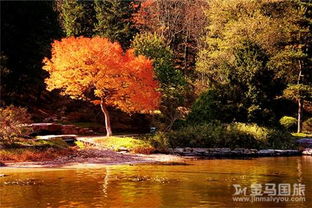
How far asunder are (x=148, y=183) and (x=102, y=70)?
55.3 ft

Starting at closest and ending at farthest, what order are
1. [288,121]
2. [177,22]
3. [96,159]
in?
1. [96,159]
2. [288,121]
3. [177,22]

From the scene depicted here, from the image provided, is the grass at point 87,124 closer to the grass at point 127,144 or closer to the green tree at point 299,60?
the grass at point 127,144

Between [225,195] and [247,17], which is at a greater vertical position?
[247,17]

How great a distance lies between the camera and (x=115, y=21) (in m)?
59.3

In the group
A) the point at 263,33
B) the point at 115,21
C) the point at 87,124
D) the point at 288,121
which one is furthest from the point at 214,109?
the point at 115,21

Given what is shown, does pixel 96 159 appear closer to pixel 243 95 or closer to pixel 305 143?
pixel 243 95

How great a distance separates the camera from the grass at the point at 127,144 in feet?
112

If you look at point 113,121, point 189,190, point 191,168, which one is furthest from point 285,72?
point 189,190

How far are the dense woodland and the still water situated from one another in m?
10.7

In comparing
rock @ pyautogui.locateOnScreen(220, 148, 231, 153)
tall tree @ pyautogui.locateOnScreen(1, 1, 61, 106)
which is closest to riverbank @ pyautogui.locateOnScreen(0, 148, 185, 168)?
rock @ pyautogui.locateOnScreen(220, 148, 231, 153)

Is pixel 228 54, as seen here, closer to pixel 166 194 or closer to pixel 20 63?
pixel 20 63

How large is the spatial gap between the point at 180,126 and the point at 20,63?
1521 cm

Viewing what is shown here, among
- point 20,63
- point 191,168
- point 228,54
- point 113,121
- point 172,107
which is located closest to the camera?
point 191,168

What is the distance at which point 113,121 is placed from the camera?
4925 centimetres
